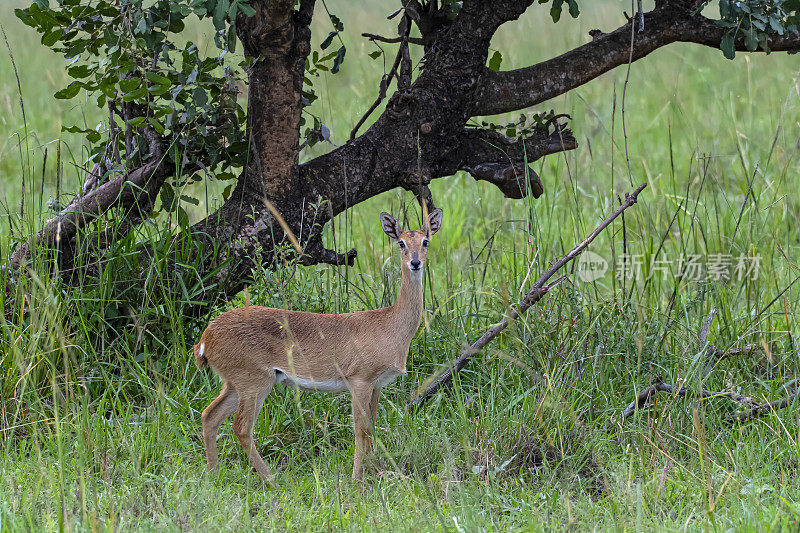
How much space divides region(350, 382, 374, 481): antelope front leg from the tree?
74cm

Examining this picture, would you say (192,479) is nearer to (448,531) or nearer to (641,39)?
(448,531)

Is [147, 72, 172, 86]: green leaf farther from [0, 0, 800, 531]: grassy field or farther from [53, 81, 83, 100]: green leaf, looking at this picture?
[0, 0, 800, 531]: grassy field

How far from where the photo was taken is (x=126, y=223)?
13.9 ft

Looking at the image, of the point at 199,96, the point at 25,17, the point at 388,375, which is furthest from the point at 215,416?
the point at 25,17

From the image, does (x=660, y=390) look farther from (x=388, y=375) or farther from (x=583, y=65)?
(x=583, y=65)

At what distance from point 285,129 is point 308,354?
45.0 inches

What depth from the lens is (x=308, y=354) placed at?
139 inches

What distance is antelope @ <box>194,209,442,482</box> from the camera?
3482 mm

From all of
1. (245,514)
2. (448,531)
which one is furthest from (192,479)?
(448,531)

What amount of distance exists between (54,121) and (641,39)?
568cm

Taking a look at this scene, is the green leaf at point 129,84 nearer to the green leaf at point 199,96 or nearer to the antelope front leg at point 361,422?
the green leaf at point 199,96

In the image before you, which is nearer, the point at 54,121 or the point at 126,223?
the point at 126,223

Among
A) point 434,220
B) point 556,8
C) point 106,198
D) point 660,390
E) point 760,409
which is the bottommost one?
point 760,409

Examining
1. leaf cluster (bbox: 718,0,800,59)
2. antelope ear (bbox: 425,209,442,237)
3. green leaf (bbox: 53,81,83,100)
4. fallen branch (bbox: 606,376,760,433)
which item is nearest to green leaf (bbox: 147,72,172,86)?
green leaf (bbox: 53,81,83,100)
